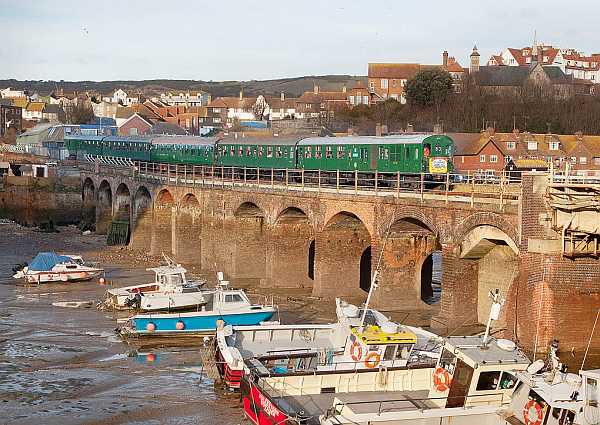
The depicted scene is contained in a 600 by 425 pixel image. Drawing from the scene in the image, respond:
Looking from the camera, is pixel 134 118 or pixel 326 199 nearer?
pixel 326 199

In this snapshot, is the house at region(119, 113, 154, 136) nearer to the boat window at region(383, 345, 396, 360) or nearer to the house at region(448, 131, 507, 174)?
the house at region(448, 131, 507, 174)

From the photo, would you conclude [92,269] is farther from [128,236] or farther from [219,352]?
[219,352]

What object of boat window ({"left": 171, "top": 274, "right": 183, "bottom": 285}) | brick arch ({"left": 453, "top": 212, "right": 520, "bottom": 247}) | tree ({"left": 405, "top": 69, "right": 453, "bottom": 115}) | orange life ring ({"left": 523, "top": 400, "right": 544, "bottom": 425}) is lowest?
boat window ({"left": 171, "top": 274, "right": 183, "bottom": 285})

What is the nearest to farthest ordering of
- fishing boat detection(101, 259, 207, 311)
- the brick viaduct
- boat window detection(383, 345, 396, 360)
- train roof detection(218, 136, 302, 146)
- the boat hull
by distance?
1. boat window detection(383, 345, 396, 360)
2. the brick viaduct
3. the boat hull
4. fishing boat detection(101, 259, 207, 311)
5. train roof detection(218, 136, 302, 146)

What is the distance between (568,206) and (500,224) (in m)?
3.40

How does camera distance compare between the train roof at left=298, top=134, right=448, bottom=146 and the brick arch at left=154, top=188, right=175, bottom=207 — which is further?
the brick arch at left=154, top=188, right=175, bottom=207

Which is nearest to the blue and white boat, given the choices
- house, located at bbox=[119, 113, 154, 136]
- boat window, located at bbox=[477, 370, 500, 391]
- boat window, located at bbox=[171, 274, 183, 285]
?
boat window, located at bbox=[171, 274, 183, 285]

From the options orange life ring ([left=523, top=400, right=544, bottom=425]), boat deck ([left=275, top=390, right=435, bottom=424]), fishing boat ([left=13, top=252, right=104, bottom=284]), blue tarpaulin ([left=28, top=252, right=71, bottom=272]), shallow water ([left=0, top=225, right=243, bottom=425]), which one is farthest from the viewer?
blue tarpaulin ([left=28, top=252, right=71, bottom=272])

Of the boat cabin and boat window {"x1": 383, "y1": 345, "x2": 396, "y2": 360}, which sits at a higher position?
the boat cabin

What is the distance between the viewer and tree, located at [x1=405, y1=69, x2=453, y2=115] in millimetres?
108875

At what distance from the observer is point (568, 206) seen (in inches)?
1085

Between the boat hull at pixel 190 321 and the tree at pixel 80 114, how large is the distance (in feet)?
409

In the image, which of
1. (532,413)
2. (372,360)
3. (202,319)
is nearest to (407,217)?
(202,319)

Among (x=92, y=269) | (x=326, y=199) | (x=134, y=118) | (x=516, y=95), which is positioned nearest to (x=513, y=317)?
(x=326, y=199)
